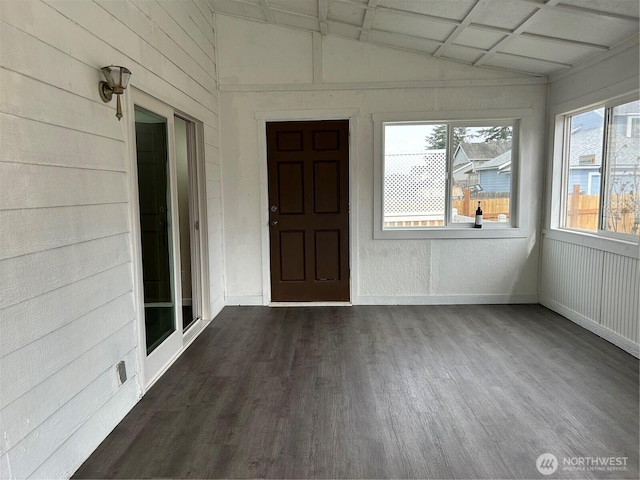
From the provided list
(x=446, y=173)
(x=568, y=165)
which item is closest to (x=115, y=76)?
(x=446, y=173)

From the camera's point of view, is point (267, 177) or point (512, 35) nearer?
point (512, 35)

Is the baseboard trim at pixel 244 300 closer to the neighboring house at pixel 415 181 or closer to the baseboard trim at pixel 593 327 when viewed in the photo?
the neighboring house at pixel 415 181

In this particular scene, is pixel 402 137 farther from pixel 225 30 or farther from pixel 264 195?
pixel 225 30

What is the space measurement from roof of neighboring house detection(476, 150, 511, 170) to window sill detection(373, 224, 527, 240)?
0.67 meters

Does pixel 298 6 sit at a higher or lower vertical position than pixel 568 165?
higher

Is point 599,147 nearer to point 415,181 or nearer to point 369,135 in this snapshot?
point 415,181

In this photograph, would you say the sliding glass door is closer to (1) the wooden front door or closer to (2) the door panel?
(2) the door panel

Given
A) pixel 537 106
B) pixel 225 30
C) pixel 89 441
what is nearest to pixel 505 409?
pixel 89 441

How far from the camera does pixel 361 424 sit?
2.30 meters

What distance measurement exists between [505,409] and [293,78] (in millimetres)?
3681

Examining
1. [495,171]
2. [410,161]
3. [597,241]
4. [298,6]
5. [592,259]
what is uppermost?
[298,6]

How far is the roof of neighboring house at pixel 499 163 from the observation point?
14.9 ft

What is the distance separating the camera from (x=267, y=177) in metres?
4.60

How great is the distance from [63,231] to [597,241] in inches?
157
